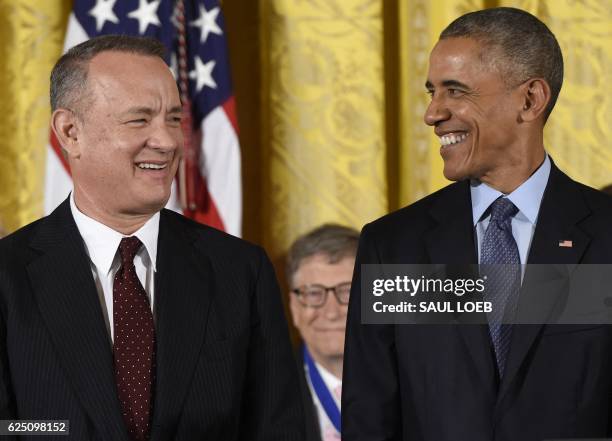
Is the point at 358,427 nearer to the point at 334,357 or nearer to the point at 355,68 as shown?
the point at 334,357

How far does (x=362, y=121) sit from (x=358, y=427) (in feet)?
6.87

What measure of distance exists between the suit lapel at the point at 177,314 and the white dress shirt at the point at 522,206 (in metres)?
0.53

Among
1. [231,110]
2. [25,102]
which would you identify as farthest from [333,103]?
[25,102]

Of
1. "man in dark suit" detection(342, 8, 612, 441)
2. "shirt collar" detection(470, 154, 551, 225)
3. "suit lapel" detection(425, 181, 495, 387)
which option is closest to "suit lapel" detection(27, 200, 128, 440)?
"man in dark suit" detection(342, 8, 612, 441)

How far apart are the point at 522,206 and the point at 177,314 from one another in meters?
0.69

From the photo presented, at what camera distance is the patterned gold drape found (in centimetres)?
410

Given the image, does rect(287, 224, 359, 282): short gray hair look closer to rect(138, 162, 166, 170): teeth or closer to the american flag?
the american flag

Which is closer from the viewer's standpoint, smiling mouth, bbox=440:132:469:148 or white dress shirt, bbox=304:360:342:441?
smiling mouth, bbox=440:132:469:148

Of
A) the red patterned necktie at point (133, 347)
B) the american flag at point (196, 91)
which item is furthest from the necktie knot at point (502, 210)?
the american flag at point (196, 91)

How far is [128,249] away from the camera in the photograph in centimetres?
208

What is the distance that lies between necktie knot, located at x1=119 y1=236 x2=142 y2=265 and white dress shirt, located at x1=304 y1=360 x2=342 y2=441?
142cm

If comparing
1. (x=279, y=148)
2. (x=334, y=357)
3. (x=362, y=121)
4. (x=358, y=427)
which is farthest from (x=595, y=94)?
(x=358, y=427)

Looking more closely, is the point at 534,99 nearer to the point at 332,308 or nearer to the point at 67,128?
the point at 67,128

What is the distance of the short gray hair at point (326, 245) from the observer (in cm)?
359
